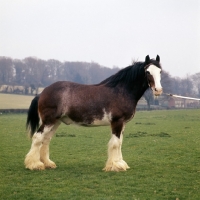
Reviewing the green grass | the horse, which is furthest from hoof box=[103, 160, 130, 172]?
the green grass

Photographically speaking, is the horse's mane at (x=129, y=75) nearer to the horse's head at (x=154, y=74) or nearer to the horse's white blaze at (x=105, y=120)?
the horse's head at (x=154, y=74)

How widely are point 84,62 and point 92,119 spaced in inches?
4320

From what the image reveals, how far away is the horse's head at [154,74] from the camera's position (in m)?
8.84

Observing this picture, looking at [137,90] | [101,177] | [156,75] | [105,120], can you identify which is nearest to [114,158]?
[101,177]

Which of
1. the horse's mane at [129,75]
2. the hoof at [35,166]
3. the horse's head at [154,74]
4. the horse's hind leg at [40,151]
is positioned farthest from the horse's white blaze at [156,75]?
the hoof at [35,166]

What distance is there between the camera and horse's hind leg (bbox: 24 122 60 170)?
9500mm

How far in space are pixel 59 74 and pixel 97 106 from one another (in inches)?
3728

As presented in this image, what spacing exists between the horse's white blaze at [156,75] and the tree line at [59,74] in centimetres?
5828

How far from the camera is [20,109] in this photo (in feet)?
176

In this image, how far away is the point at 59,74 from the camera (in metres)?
103

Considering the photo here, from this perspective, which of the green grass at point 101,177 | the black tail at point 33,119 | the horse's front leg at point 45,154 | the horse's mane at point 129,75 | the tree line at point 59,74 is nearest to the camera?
the green grass at point 101,177

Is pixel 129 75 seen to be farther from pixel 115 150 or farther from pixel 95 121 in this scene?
pixel 115 150

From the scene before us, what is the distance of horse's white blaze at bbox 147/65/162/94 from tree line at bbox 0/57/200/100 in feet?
191

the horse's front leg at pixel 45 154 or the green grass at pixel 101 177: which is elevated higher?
the horse's front leg at pixel 45 154
